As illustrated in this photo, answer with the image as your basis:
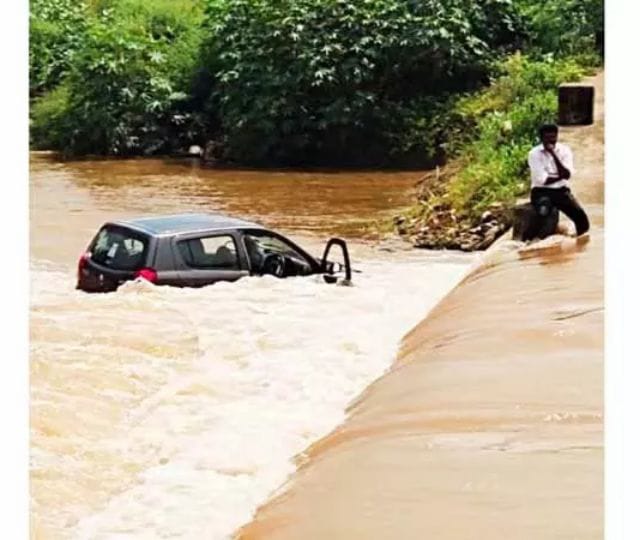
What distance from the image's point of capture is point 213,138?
2042cm

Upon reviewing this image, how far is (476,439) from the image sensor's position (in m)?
4.52

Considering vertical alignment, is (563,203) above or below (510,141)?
below

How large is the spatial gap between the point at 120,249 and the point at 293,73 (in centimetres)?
1138

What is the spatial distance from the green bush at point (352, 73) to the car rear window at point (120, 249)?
10301 mm

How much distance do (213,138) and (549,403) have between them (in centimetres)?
1595

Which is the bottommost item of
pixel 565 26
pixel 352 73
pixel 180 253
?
pixel 180 253

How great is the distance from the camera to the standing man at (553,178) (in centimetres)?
817

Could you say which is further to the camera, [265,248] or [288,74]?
[288,74]

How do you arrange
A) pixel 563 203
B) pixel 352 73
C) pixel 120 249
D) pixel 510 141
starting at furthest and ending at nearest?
pixel 352 73, pixel 510 141, pixel 120 249, pixel 563 203

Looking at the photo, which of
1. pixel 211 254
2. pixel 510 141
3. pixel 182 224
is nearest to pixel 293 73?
pixel 510 141

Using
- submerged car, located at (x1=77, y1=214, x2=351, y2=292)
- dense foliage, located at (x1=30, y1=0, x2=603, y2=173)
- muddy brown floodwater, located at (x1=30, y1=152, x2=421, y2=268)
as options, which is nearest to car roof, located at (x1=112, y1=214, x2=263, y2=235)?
submerged car, located at (x1=77, y1=214, x2=351, y2=292)

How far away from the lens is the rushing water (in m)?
4.91

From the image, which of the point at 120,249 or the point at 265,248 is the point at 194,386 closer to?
the point at 120,249

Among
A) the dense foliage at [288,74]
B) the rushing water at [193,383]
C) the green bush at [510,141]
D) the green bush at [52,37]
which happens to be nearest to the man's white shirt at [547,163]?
the rushing water at [193,383]
